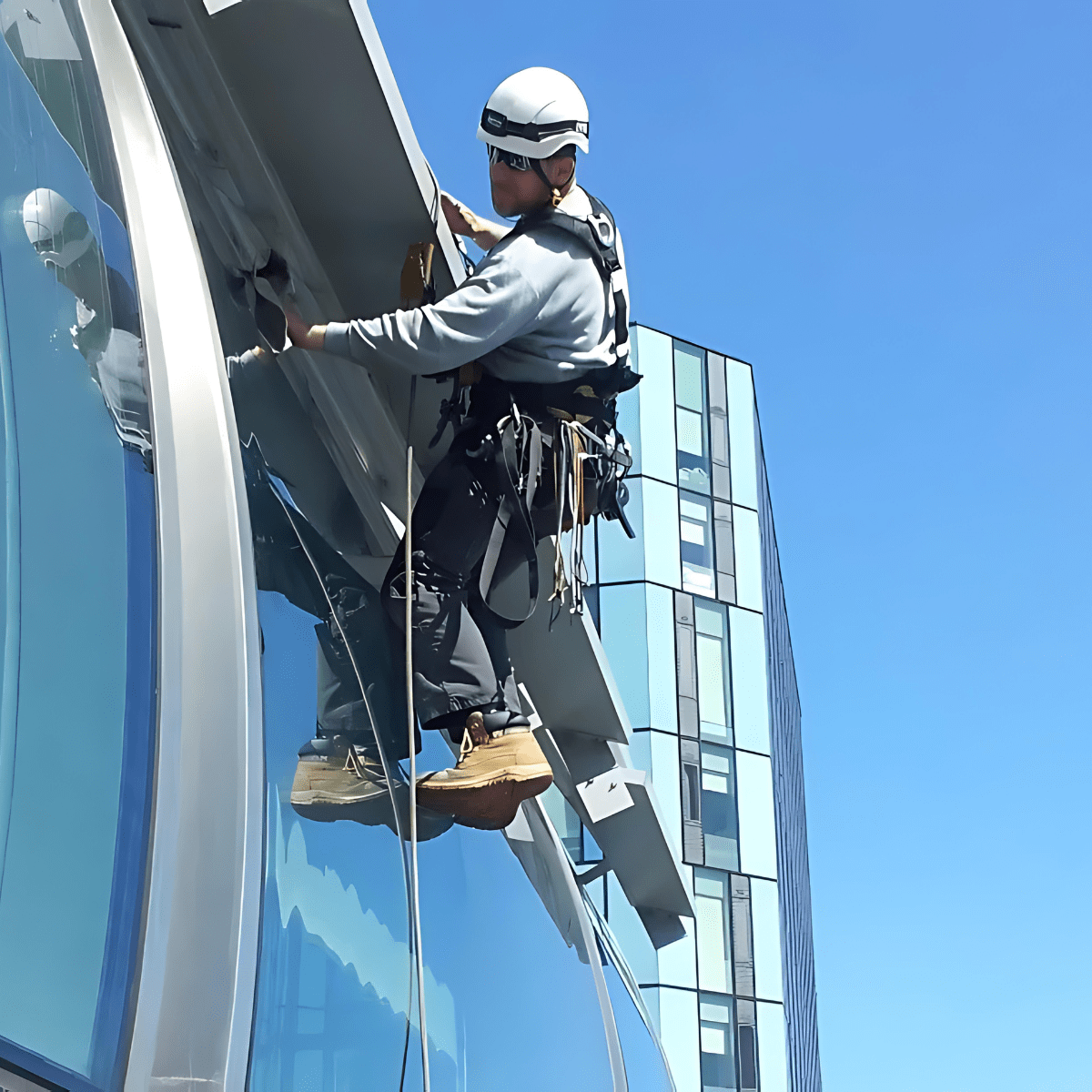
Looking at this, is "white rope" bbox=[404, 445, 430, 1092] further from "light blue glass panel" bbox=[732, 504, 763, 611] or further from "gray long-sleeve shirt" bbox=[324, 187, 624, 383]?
"light blue glass panel" bbox=[732, 504, 763, 611]

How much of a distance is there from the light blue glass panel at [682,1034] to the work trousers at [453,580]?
1945 centimetres

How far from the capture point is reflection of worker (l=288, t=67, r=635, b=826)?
234 cm

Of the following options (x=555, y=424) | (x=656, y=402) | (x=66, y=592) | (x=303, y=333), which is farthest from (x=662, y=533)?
(x=66, y=592)

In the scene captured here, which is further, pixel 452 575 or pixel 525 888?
pixel 525 888

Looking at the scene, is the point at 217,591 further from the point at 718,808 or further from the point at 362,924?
the point at 718,808

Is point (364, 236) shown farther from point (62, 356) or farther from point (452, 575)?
point (62, 356)

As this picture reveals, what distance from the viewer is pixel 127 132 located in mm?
1762

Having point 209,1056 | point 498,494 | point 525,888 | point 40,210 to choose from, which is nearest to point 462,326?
point 498,494

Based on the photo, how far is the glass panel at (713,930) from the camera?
72.1ft

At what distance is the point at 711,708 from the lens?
24219 millimetres

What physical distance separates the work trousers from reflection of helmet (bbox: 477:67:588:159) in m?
0.50

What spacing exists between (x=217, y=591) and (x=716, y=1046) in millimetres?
21554

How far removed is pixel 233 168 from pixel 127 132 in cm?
59

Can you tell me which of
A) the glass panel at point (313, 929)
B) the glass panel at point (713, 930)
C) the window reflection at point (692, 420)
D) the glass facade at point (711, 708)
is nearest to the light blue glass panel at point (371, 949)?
the glass panel at point (313, 929)
